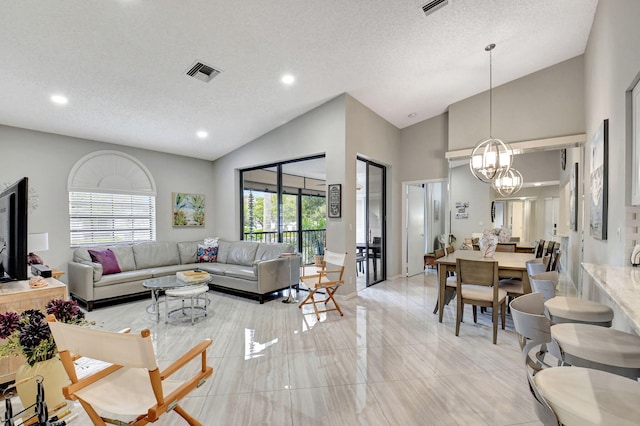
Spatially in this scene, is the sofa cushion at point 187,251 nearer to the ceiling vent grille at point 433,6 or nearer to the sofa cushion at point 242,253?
the sofa cushion at point 242,253

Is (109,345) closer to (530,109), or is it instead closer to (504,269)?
(504,269)

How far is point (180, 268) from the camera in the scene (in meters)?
5.26

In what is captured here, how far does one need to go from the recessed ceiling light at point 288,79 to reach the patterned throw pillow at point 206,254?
11.6ft

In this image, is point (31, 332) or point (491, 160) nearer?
point (31, 332)

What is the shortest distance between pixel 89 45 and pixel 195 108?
1.56 m

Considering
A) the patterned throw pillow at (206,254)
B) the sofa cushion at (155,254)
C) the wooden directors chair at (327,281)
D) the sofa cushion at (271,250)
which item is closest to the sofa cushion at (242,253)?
the sofa cushion at (271,250)

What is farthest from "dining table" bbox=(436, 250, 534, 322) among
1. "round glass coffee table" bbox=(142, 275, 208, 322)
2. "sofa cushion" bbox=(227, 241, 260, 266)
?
"sofa cushion" bbox=(227, 241, 260, 266)

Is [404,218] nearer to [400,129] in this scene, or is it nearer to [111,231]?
[400,129]

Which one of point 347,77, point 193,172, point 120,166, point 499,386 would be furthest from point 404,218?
point 120,166

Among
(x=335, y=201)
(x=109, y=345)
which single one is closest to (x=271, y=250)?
(x=335, y=201)

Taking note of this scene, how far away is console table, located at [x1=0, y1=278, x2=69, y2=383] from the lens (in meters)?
Answer: 2.07

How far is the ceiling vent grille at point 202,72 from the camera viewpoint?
11.4ft

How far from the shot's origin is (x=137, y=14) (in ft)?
8.66

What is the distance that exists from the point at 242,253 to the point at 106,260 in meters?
2.11
